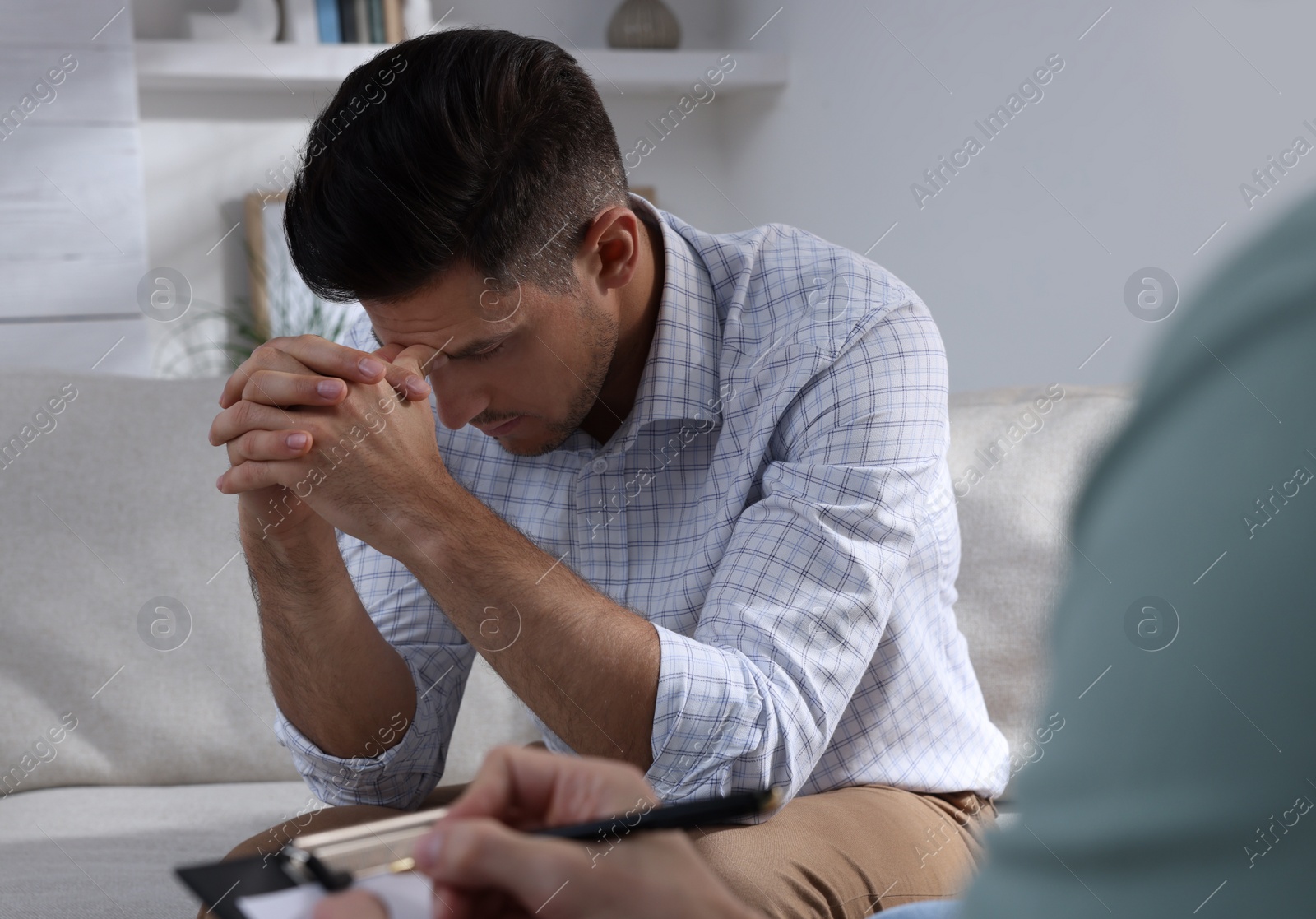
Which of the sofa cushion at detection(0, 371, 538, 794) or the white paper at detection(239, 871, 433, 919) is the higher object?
the white paper at detection(239, 871, 433, 919)

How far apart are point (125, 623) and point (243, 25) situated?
1916 millimetres

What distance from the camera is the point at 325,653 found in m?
1.17

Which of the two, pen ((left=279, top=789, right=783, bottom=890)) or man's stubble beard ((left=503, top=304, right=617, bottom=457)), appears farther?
man's stubble beard ((left=503, top=304, right=617, bottom=457))

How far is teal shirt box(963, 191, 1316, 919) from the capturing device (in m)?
0.25

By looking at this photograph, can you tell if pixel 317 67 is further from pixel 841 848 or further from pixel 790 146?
pixel 841 848

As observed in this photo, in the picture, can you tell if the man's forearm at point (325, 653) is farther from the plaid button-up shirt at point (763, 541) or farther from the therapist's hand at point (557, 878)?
the therapist's hand at point (557, 878)

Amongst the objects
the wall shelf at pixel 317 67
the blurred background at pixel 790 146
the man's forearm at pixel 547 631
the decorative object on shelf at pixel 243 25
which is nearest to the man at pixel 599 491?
the man's forearm at pixel 547 631

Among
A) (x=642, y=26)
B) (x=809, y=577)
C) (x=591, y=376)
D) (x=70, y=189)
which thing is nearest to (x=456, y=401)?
(x=591, y=376)

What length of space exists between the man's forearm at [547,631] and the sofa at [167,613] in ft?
1.82

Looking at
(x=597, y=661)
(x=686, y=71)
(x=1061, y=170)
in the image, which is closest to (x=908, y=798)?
(x=597, y=661)

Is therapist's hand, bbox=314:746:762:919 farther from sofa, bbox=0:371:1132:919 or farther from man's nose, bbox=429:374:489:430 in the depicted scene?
sofa, bbox=0:371:1132:919

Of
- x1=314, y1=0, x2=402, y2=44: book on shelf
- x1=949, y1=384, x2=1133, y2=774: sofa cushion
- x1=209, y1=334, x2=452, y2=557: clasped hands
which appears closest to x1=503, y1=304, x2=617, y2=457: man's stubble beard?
x1=209, y1=334, x2=452, y2=557: clasped hands

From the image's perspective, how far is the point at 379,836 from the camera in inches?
17.2

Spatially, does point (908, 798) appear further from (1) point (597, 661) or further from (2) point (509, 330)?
(2) point (509, 330)
